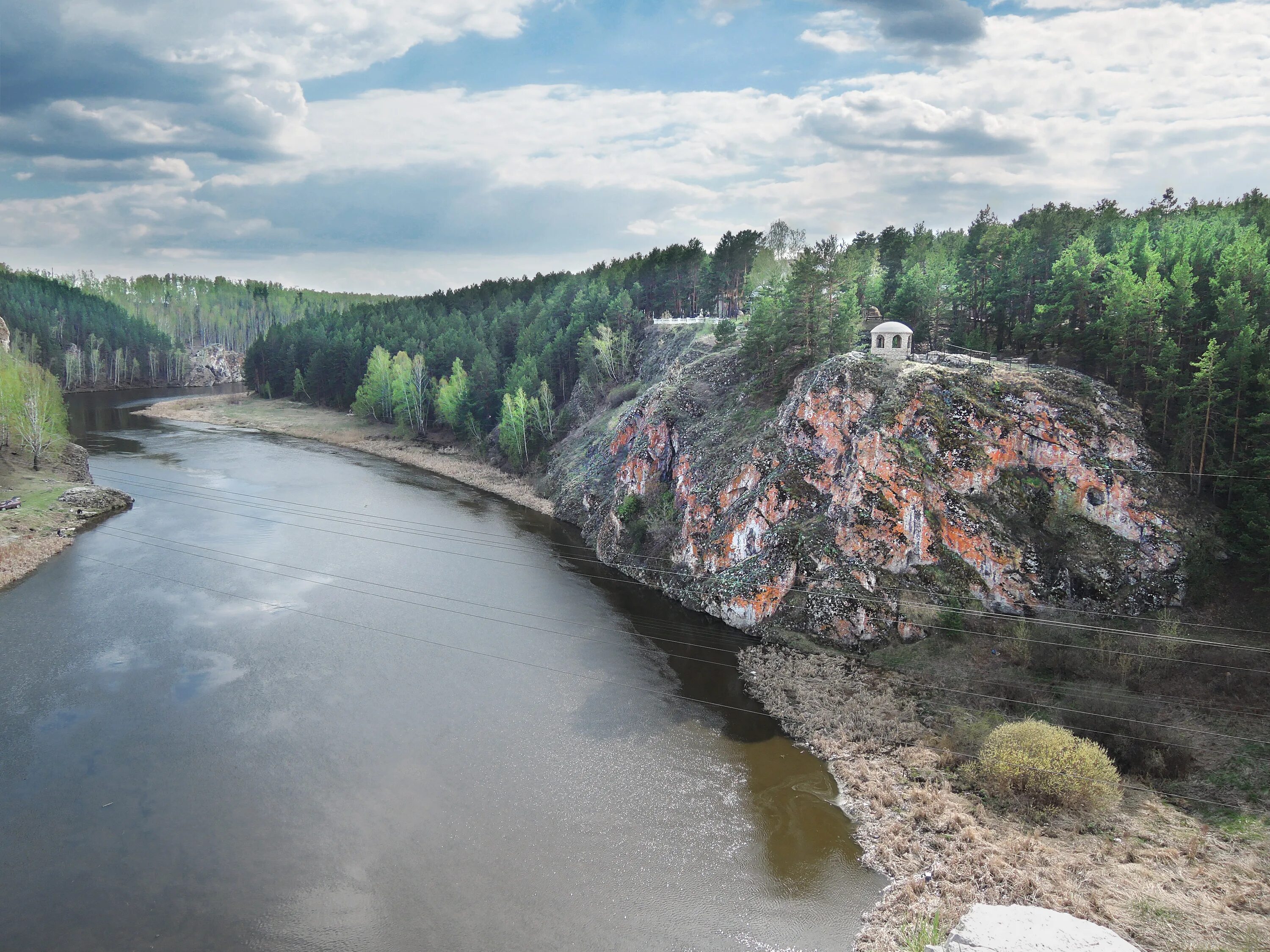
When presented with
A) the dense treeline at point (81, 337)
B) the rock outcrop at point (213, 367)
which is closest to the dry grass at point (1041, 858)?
the dense treeline at point (81, 337)

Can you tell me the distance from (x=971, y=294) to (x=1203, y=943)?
2195 inches

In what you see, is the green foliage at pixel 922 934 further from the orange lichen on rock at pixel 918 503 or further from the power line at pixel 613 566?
the power line at pixel 613 566

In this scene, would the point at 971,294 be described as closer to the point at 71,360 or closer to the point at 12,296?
the point at 71,360

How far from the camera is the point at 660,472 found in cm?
5303

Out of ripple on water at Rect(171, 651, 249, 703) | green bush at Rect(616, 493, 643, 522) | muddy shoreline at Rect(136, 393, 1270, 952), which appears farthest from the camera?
green bush at Rect(616, 493, 643, 522)

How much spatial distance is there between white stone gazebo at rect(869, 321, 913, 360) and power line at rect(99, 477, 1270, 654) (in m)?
17.0

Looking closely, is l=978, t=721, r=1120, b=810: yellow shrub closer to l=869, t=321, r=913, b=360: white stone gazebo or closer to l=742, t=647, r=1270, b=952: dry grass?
l=742, t=647, r=1270, b=952: dry grass

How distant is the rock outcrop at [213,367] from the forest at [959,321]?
63.4m

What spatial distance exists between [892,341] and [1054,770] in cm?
2872

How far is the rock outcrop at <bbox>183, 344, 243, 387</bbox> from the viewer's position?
172 meters

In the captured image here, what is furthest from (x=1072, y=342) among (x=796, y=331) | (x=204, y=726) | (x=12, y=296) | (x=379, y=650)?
(x=12, y=296)

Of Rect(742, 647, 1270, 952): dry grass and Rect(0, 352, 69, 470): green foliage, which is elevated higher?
Rect(0, 352, 69, 470): green foliage

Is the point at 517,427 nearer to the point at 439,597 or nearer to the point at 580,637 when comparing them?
the point at 439,597

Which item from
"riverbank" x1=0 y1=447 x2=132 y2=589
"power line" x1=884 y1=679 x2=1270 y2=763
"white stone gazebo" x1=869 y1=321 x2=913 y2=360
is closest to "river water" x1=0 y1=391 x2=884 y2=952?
"riverbank" x1=0 y1=447 x2=132 y2=589
